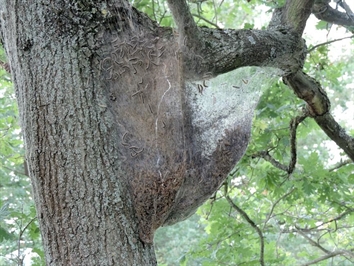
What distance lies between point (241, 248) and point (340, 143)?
44.7 inches

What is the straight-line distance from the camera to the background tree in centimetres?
153

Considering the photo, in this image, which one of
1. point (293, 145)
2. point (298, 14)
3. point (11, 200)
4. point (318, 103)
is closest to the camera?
point (298, 14)

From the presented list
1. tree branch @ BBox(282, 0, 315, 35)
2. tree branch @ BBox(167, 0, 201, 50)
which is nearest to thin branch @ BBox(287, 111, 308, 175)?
tree branch @ BBox(282, 0, 315, 35)

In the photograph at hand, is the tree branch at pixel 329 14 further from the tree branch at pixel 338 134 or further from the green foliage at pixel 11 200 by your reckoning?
the green foliage at pixel 11 200

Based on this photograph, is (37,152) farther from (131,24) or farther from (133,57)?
(131,24)

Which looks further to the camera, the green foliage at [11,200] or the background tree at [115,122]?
the green foliage at [11,200]

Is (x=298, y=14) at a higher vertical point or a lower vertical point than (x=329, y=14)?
lower

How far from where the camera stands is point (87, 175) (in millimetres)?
1539

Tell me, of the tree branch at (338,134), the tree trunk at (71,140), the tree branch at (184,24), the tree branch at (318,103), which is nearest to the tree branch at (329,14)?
the tree branch at (318,103)

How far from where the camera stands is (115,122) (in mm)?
1730

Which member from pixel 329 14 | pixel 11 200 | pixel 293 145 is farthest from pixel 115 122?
pixel 11 200

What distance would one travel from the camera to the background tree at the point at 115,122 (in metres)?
1.53

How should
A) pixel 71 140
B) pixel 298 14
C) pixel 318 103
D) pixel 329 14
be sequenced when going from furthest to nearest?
pixel 329 14 → pixel 318 103 → pixel 298 14 → pixel 71 140

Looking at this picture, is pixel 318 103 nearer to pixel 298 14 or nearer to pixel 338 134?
pixel 338 134
